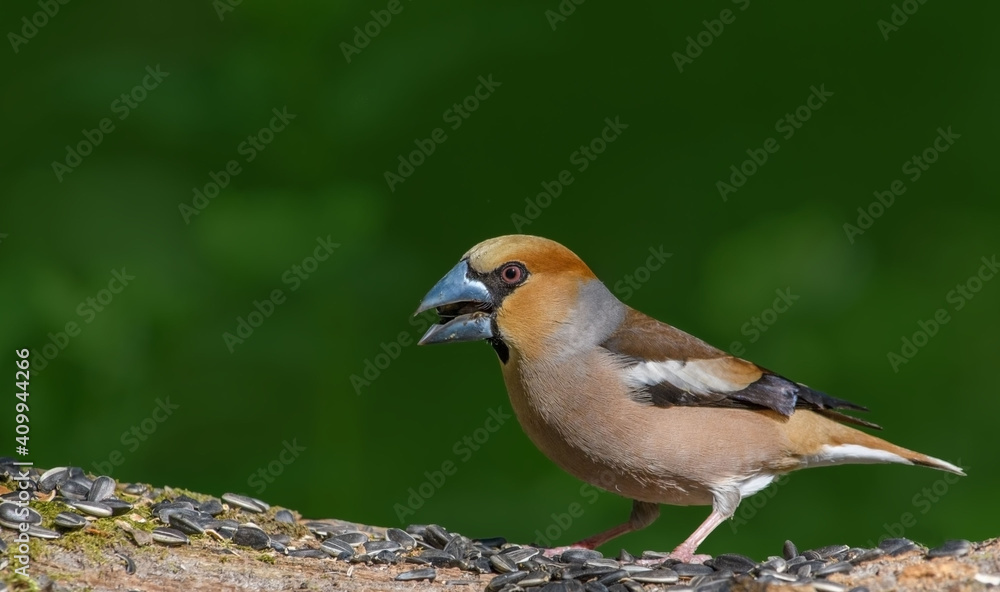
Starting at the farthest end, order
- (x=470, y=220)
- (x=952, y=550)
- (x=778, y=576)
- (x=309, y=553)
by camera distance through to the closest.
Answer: (x=470, y=220), (x=309, y=553), (x=952, y=550), (x=778, y=576)

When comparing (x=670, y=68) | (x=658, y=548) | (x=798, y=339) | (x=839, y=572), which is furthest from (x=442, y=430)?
(x=839, y=572)

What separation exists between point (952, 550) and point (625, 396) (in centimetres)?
162

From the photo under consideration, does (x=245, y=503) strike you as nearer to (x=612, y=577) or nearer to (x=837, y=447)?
(x=612, y=577)

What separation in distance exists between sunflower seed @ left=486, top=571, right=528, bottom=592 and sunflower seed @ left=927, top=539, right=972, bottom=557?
150 cm

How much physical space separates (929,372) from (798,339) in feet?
3.36

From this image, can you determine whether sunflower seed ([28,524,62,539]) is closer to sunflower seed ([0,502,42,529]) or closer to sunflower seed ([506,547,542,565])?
sunflower seed ([0,502,42,529])

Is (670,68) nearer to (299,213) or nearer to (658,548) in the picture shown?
(299,213)

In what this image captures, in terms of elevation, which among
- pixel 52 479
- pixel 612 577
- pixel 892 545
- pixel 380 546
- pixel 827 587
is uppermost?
pixel 892 545

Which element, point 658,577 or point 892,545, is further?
point 892,545

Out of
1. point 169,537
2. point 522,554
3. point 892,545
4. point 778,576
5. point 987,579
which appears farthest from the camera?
point 522,554

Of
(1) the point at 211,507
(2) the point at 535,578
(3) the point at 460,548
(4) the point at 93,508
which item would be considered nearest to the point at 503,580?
(2) the point at 535,578

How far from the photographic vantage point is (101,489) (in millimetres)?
4367

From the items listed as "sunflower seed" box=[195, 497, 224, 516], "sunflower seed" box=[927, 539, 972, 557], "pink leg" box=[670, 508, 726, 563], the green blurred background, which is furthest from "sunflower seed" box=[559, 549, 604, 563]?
the green blurred background

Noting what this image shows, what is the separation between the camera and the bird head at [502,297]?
16.7 ft
